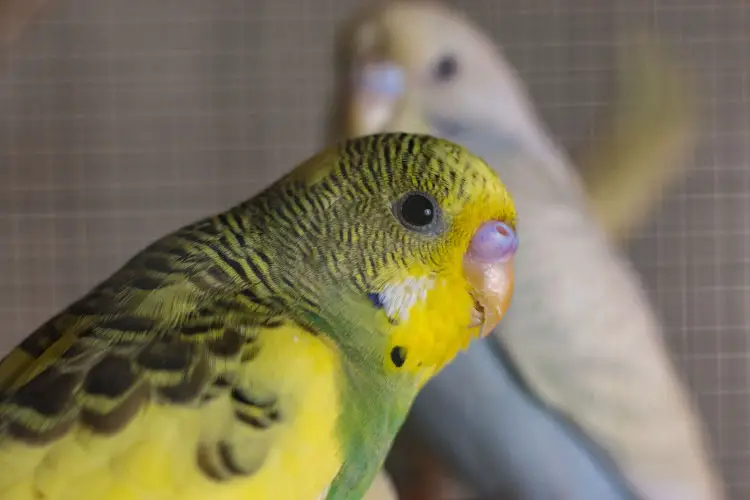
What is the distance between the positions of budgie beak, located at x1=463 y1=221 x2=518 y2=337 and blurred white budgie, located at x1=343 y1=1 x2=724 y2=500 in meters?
0.29

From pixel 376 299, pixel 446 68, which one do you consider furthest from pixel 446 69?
pixel 376 299

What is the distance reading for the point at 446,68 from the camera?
0.97 metres

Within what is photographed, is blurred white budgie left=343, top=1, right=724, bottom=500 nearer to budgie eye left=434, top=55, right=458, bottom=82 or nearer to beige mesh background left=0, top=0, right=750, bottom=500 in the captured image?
budgie eye left=434, top=55, right=458, bottom=82

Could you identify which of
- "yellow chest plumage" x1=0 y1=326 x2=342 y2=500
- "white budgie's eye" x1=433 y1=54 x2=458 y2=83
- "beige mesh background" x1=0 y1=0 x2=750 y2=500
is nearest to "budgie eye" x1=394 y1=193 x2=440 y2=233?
"yellow chest plumage" x1=0 y1=326 x2=342 y2=500

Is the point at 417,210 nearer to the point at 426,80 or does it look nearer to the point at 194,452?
the point at 194,452

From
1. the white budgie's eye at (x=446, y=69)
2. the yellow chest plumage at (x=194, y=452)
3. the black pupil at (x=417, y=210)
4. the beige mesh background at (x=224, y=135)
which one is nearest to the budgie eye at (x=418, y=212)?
the black pupil at (x=417, y=210)

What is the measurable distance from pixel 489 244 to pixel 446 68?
0.50 m

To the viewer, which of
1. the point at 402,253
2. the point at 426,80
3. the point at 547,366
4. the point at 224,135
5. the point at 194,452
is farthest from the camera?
the point at 224,135

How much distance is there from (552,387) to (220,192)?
2.35ft

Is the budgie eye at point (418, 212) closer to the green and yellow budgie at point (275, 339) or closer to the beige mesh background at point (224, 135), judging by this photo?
the green and yellow budgie at point (275, 339)

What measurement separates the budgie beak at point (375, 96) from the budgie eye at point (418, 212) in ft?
1.23

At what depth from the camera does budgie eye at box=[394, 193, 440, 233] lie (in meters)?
0.53

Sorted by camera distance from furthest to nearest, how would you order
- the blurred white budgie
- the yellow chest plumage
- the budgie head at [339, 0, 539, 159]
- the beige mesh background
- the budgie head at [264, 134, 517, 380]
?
the beige mesh background
the budgie head at [339, 0, 539, 159]
the blurred white budgie
the budgie head at [264, 134, 517, 380]
the yellow chest plumage

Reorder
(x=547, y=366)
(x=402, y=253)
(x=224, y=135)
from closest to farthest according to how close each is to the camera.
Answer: (x=402, y=253)
(x=547, y=366)
(x=224, y=135)
